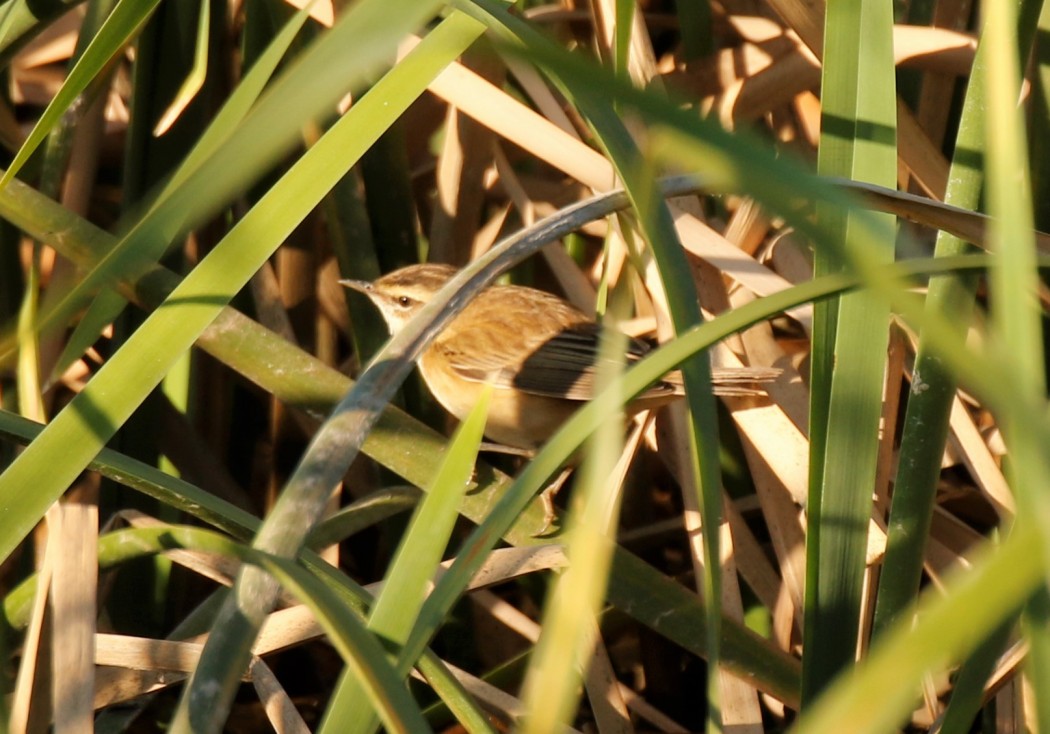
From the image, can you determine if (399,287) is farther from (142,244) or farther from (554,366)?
(142,244)

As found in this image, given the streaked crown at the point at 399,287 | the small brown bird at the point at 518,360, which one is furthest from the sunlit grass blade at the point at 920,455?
the streaked crown at the point at 399,287

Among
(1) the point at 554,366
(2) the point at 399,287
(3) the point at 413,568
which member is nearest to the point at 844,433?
(3) the point at 413,568

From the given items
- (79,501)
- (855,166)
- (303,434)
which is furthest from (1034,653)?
(303,434)

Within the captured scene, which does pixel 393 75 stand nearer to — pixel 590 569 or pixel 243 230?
pixel 243 230

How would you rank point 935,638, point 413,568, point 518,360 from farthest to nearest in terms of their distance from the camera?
point 518,360 < point 413,568 < point 935,638

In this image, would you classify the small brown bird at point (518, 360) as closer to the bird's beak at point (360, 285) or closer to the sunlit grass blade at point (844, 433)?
the bird's beak at point (360, 285)
